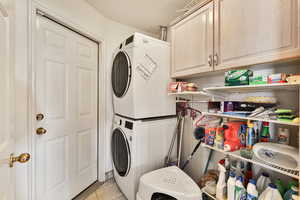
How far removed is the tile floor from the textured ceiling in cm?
248

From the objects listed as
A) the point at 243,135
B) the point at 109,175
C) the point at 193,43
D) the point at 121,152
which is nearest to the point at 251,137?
the point at 243,135

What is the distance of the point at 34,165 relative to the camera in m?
1.25

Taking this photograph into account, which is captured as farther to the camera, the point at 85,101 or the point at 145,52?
the point at 85,101

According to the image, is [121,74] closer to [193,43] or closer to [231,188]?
[193,43]

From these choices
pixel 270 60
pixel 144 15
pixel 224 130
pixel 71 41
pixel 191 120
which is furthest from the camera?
pixel 144 15

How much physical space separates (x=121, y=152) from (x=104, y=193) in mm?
643

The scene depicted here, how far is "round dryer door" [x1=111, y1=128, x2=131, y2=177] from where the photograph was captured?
4.98 feet

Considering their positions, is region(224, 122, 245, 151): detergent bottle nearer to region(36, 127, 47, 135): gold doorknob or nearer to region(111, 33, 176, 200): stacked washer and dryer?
region(111, 33, 176, 200): stacked washer and dryer

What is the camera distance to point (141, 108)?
1.46m

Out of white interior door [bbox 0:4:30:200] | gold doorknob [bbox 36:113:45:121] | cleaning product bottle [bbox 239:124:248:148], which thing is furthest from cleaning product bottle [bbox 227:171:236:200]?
gold doorknob [bbox 36:113:45:121]

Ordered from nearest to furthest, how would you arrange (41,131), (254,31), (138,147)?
(254,31) < (41,131) < (138,147)

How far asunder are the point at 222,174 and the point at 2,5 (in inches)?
71.1

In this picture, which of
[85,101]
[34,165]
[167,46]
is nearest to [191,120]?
[167,46]

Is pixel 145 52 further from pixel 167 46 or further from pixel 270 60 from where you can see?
pixel 270 60
